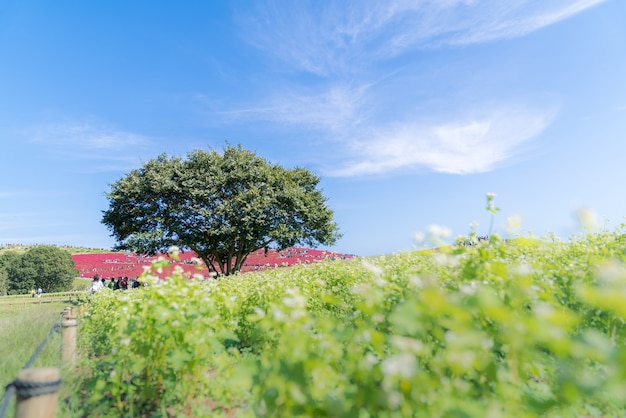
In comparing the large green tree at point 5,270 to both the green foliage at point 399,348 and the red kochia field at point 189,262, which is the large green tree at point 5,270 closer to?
the red kochia field at point 189,262

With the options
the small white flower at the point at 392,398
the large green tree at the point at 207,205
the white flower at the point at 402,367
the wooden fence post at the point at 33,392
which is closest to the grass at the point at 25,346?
the wooden fence post at the point at 33,392

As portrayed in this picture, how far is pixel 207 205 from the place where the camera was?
25.0m

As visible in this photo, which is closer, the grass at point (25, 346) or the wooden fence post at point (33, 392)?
the wooden fence post at point (33, 392)

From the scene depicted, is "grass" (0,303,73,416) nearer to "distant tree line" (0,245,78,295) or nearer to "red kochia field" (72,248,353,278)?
"red kochia field" (72,248,353,278)

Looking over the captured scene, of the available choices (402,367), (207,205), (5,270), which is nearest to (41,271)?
(5,270)

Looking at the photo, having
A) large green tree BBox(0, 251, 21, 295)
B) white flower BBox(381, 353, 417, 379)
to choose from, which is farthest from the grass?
large green tree BBox(0, 251, 21, 295)

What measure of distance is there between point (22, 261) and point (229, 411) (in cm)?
6066

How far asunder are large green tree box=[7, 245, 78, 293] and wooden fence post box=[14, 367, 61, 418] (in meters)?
57.7

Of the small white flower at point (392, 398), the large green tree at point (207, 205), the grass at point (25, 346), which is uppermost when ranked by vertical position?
the large green tree at point (207, 205)

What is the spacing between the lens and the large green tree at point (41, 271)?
4975 cm

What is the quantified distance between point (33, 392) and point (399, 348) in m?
2.54

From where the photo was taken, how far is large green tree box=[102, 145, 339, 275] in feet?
79.9

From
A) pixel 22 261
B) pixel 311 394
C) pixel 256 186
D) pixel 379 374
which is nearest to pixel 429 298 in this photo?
pixel 379 374

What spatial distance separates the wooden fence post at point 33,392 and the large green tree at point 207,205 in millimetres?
20937
